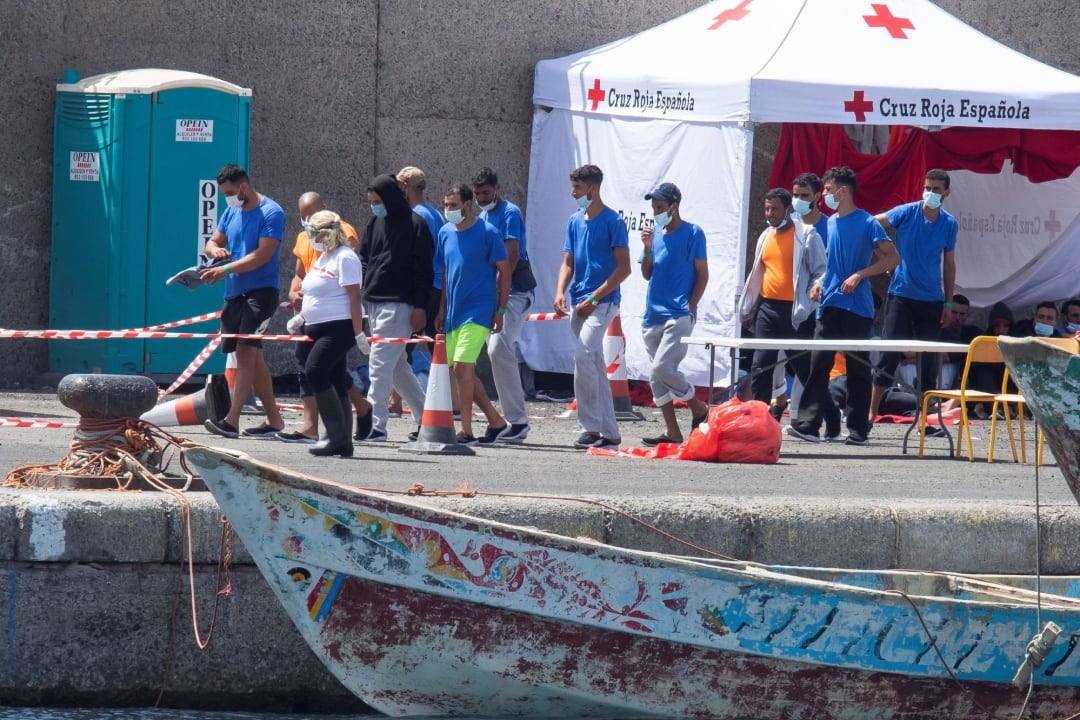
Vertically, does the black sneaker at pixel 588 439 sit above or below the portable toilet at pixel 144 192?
below

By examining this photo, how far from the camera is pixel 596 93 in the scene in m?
13.6

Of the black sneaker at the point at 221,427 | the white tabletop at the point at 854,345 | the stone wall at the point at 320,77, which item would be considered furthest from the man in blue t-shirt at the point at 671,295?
the stone wall at the point at 320,77

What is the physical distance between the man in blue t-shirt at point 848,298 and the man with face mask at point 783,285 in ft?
0.37

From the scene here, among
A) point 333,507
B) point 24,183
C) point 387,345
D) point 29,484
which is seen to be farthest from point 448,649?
point 24,183

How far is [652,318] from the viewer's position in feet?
34.6

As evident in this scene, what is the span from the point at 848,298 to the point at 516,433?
7.72ft

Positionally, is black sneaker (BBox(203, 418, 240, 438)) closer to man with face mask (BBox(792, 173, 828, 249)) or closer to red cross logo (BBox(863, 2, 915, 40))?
man with face mask (BBox(792, 173, 828, 249))

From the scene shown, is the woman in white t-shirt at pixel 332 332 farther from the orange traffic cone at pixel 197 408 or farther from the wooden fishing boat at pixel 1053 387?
the wooden fishing boat at pixel 1053 387

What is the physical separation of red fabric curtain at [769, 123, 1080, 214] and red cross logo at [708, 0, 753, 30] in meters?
1.09

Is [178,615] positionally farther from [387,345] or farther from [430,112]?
[430,112]

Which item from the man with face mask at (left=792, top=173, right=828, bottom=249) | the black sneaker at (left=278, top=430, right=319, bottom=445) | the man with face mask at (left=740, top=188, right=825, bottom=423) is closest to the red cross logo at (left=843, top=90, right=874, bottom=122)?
the man with face mask at (left=792, top=173, right=828, bottom=249)

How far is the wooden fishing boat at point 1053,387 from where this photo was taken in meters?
5.61

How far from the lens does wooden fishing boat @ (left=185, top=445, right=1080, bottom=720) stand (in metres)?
5.89

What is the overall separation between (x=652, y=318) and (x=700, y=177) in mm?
2558
